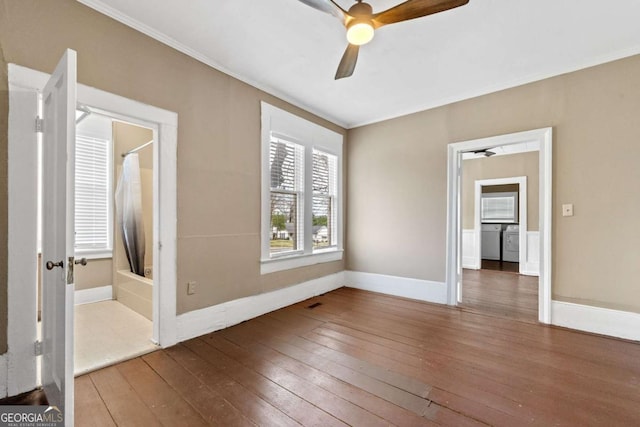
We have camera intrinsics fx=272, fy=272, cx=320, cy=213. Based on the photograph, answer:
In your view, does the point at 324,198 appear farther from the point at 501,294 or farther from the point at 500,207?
the point at 500,207

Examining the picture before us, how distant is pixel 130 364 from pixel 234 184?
5.99ft

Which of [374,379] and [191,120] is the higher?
[191,120]

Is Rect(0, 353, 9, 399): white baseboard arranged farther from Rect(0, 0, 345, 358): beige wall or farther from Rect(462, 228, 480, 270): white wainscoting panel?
Rect(462, 228, 480, 270): white wainscoting panel

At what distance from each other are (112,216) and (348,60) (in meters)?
3.86

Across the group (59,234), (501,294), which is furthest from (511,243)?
(59,234)

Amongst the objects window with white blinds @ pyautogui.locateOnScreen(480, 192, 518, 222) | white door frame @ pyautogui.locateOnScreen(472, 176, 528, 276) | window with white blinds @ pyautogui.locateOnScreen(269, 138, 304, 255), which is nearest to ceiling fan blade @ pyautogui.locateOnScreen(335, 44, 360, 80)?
window with white blinds @ pyautogui.locateOnScreen(269, 138, 304, 255)

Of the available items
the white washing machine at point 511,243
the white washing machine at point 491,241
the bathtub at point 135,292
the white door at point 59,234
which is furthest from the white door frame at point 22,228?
the white washing machine at point 511,243

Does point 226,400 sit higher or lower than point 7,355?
lower

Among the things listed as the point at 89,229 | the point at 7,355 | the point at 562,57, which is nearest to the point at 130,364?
the point at 7,355

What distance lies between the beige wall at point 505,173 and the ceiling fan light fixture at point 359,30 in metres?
5.50

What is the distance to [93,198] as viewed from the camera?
379cm

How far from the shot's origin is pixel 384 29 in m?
2.30

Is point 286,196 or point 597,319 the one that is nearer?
point 597,319

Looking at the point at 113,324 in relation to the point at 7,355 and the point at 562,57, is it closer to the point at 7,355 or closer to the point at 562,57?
the point at 7,355
